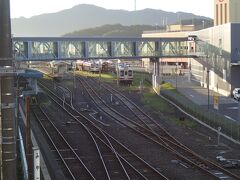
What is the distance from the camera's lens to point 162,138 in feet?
88.3

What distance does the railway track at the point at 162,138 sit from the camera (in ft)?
62.8

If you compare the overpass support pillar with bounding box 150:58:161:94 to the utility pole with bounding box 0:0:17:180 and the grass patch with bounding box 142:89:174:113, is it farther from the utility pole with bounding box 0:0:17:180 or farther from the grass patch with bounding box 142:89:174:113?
the utility pole with bounding box 0:0:17:180

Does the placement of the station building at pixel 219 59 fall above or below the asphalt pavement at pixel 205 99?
above

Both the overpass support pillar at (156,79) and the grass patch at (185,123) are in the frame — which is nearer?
the grass patch at (185,123)

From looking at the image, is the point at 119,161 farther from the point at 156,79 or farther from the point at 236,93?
the point at 156,79

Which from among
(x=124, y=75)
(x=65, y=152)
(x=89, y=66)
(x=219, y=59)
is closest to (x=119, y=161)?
(x=65, y=152)

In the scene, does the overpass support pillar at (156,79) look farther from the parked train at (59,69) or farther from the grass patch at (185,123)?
the grass patch at (185,123)

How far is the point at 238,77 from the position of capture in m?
49.1

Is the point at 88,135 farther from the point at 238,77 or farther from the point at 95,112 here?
the point at 238,77

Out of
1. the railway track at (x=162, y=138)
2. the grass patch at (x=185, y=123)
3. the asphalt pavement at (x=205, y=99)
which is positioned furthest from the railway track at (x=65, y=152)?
the asphalt pavement at (x=205, y=99)

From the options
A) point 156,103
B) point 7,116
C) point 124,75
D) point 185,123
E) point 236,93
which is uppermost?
point 7,116

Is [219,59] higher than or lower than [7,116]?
higher

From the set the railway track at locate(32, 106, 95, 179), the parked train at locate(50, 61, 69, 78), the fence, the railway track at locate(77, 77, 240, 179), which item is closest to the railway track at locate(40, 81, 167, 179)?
the railway track at locate(32, 106, 95, 179)

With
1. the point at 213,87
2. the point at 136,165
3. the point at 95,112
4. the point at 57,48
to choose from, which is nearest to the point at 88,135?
the point at 136,165
